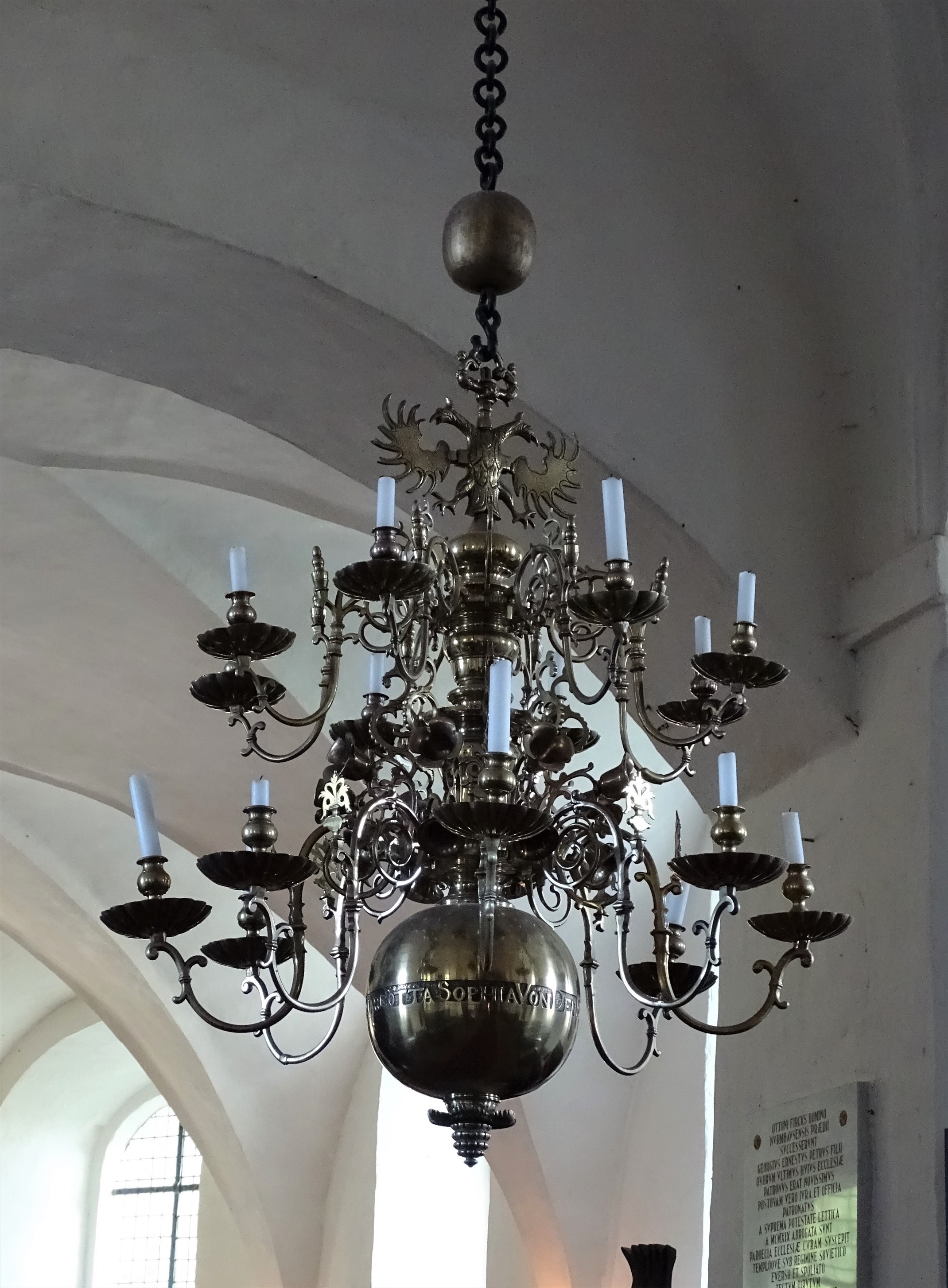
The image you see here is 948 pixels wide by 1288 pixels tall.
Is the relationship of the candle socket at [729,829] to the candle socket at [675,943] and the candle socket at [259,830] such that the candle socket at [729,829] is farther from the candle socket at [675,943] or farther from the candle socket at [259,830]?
the candle socket at [259,830]

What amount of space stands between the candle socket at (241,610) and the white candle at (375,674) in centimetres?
46

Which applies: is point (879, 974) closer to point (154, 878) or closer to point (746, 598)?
point (746, 598)

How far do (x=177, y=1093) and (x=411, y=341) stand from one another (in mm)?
6531

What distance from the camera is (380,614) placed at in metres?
2.97

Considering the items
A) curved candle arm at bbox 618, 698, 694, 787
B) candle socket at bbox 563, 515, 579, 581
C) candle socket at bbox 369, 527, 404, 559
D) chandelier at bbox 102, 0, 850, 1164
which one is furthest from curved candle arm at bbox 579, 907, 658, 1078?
candle socket at bbox 369, 527, 404, 559

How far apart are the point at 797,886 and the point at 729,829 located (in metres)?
0.16

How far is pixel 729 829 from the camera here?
8.74 feet

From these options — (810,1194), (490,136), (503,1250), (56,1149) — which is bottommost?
(503,1250)

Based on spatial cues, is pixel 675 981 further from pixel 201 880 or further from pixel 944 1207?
pixel 201 880

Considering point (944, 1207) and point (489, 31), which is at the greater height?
point (489, 31)

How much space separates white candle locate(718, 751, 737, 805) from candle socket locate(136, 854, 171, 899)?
2.99 ft

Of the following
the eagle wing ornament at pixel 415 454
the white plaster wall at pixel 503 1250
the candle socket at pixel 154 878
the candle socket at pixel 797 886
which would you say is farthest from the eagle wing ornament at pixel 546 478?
the white plaster wall at pixel 503 1250

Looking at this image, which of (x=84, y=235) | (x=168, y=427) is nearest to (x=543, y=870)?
(x=84, y=235)

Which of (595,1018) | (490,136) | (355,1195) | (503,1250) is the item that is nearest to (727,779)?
(595,1018)
